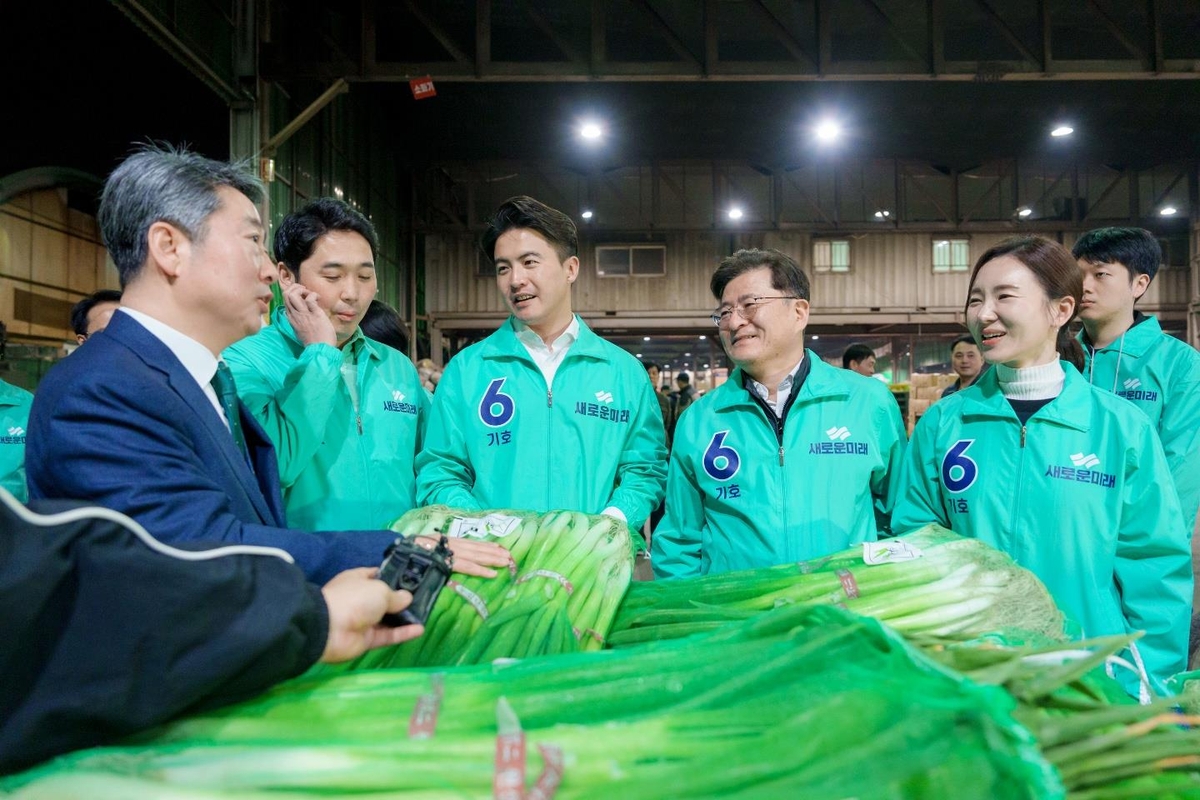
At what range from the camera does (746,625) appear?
1.09 meters

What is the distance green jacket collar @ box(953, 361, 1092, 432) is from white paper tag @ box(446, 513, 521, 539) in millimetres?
1494

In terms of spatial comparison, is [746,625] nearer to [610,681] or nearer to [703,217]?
[610,681]

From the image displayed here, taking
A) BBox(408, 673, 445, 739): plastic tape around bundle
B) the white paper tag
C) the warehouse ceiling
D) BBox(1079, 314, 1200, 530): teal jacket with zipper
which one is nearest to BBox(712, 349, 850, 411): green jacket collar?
the white paper tag

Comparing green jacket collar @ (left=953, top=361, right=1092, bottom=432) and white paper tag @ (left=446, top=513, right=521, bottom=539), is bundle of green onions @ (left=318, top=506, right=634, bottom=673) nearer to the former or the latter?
white paper tag @ (left=446, top=513, right=521, bottom=539)

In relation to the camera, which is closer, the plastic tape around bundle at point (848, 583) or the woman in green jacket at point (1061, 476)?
the plastic tape around bundle at point (848, 583)

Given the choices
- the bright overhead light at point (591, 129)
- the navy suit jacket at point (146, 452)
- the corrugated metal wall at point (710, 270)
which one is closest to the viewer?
the navy suit jacket at point (146, 452)

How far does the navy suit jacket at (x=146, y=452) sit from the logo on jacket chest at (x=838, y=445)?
143cm

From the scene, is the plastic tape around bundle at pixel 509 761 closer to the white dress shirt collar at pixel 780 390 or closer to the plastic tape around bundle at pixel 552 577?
the plastic tape around bundle at pixel 552 577

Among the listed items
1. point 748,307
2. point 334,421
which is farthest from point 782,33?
point 334,421

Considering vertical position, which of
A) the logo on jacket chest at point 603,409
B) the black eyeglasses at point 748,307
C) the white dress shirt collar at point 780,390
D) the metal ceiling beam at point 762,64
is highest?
the metal ceiling beam at point 762,64

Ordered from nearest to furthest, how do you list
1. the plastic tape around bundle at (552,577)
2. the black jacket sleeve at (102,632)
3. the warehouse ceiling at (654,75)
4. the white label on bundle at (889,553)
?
the black jacket sleeve at (102,632), the plastic tape around bundle at (552,577), the white label on bundle at (889,553), the warehouse ceiling at (654,75)

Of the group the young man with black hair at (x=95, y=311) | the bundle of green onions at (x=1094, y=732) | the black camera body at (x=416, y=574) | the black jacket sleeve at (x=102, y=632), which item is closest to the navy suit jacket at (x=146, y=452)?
the black camera body at (x=416, y=574)

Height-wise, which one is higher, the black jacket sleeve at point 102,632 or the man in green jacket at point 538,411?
the man in green jacket at point 538,411

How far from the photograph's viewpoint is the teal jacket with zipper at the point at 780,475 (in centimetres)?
216
